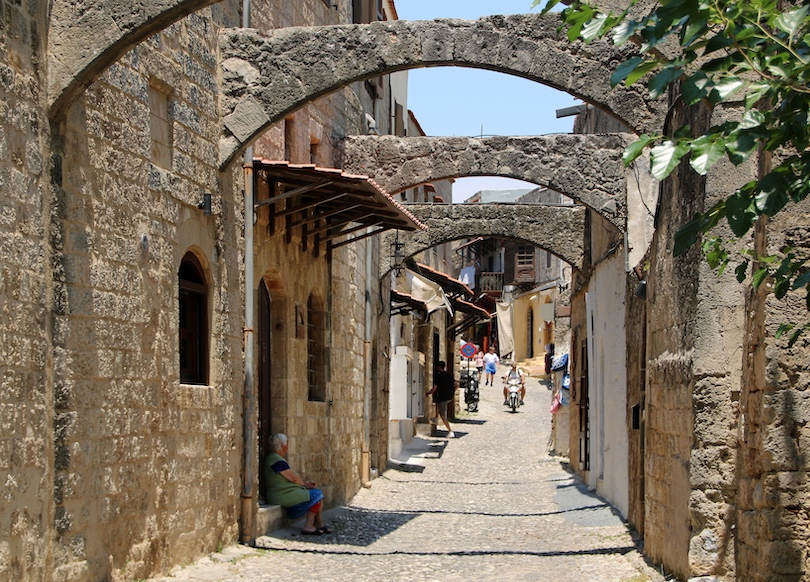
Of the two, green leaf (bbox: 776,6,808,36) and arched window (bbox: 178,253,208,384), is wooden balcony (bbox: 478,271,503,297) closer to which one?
arched window (bbox: 178,253,208,384)

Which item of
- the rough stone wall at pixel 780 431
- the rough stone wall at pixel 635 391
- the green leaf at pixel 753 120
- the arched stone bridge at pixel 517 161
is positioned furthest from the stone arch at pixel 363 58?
the green leaf at pixel 753 120

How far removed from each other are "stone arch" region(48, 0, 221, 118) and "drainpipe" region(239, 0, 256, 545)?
3043 millimetres

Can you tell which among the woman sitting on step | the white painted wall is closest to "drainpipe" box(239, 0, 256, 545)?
the woman sitting on step

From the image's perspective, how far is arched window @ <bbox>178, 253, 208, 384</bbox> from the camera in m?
8.26

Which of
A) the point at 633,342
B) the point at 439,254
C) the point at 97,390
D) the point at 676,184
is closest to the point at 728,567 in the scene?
the point at 676,184

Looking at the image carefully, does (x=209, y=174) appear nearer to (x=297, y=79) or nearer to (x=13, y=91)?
(x=297, y=79)

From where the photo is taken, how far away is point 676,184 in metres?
7.50

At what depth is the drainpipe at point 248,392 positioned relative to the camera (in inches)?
362

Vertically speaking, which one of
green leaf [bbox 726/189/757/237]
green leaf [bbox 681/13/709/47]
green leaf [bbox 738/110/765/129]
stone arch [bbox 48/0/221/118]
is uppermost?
stone arch [bbox 48/0/221/118]

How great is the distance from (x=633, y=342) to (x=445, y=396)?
13.9 metres

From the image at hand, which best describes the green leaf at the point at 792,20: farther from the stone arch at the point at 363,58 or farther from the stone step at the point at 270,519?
the stone step at the point at 270,519

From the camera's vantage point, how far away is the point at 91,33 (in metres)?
6.14

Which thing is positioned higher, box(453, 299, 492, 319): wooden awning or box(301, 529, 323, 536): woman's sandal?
box(453, 299, 492, 319): wooden awning

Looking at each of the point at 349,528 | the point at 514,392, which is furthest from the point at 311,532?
the point at 514,392
